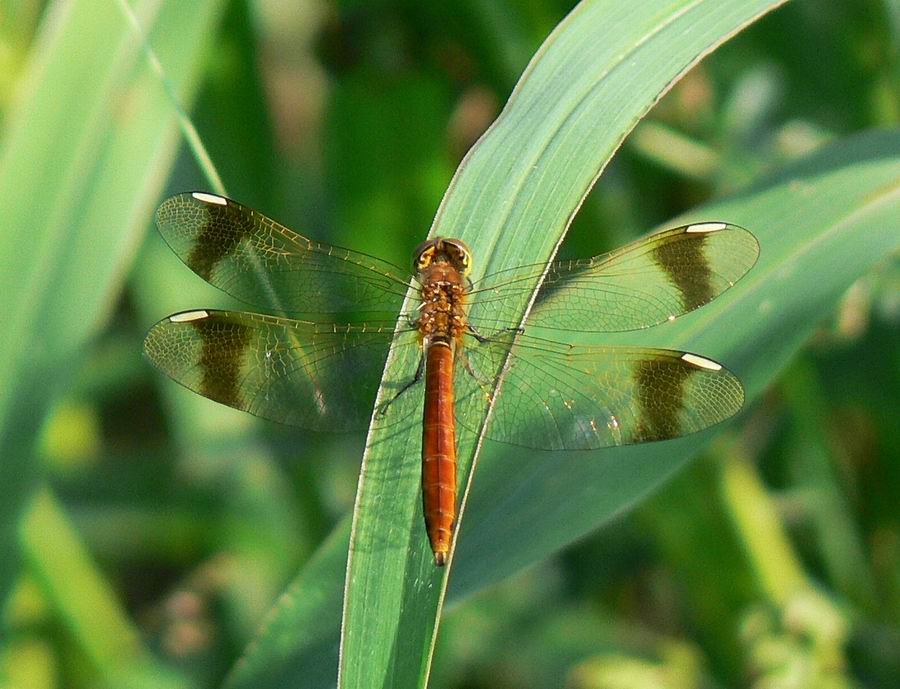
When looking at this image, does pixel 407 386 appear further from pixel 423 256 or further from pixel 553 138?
pixel 553 138

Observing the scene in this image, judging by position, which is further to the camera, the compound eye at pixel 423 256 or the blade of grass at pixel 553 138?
the compound eye at pixel 423 256

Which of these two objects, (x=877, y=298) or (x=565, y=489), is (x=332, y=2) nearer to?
(x=877, y=298)

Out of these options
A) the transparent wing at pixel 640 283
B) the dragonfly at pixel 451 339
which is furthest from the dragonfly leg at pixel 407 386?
the transparent wing at pixel 640 283

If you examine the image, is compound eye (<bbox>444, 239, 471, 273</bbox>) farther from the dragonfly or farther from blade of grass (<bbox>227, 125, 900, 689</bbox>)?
blade of grass (<bbox>227, 125, 900, 689</bbox>)

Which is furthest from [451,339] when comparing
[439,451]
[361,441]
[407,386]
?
[361,441]

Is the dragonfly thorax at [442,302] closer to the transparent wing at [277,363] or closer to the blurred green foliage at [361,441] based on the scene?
the transparent wing at [277,363]

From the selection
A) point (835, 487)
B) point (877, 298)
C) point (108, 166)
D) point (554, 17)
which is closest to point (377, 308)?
point (108, 166)
